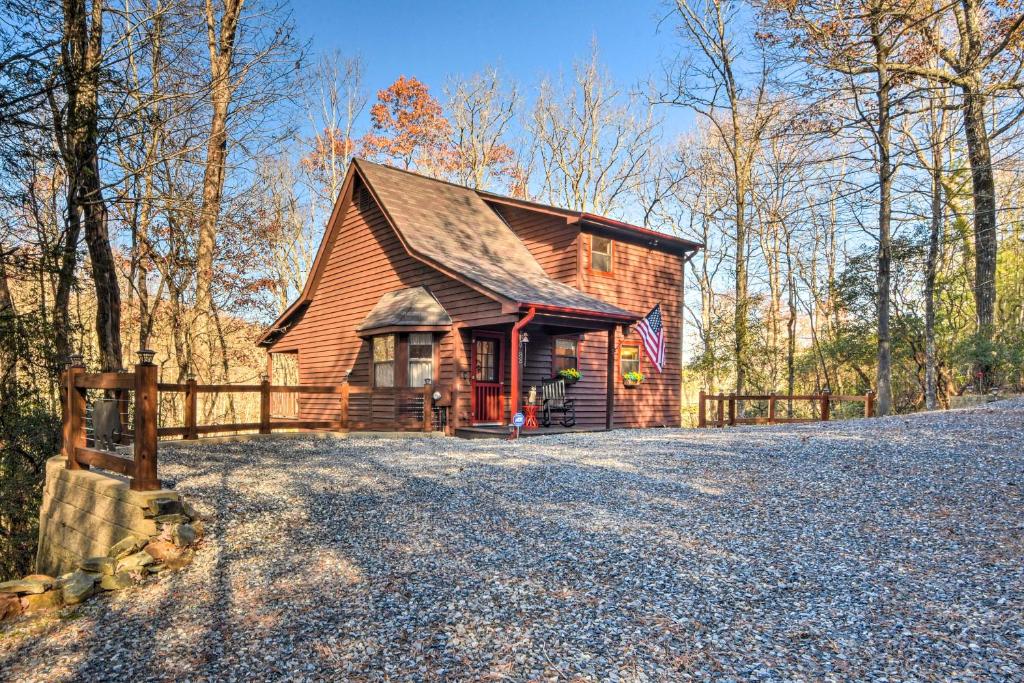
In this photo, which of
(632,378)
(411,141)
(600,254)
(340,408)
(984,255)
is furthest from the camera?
(411,141)

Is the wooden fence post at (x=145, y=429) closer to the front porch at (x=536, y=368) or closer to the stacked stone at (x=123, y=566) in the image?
the stacked stone at (x=123, y=566)

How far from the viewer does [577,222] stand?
53.3 feet

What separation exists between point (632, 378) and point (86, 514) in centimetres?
1309

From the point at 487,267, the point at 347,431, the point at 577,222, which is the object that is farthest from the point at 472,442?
the point at 577,222

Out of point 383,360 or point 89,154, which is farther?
point 383,360

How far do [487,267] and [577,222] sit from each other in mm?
2808

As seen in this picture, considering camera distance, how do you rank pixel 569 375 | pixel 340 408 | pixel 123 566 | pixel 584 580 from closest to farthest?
pixel 584 580
pixel 123 566
pixel 340 408
pixel 569 375

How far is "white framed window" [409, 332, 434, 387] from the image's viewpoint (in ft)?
48.5

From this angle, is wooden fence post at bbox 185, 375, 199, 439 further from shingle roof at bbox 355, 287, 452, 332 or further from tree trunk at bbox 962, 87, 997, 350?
tree trunk at bbox 962, 87, 997, 350

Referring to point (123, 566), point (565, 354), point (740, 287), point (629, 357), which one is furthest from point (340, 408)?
point (740, 287)

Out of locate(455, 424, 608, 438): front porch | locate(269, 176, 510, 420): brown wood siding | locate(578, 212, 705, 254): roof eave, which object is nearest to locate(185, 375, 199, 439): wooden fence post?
locate(269, 176, 510, 420): brown wood siding

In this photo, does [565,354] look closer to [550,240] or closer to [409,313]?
[550,240]

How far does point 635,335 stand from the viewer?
59.1 ft

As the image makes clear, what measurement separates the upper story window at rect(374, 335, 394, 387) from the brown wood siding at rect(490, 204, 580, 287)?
15.0 feet
